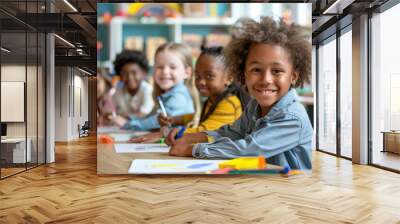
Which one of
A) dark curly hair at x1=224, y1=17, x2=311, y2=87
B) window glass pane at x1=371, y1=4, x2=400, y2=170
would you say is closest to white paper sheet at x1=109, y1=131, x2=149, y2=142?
dark curly hair at x1=224, y1=17, x2=311, y2=87

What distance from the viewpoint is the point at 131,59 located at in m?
5.78

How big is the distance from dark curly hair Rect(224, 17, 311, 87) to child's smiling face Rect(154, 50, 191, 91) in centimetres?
63

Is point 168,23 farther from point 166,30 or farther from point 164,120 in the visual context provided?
point 164,120

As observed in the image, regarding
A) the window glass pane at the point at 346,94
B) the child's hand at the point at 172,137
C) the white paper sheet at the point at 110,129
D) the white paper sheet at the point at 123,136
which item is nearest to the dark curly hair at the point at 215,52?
the child's hand at the point at 172,137

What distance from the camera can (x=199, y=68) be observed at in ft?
18.9

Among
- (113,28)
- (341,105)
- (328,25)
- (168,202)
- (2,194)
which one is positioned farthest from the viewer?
(341,105)

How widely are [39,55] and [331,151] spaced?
644 centimetres

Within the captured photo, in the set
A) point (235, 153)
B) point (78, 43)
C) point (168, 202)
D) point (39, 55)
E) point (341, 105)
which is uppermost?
point (78, 43)

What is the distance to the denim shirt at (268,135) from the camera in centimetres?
566

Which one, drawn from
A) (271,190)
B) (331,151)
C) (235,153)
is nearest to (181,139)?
(235,153)

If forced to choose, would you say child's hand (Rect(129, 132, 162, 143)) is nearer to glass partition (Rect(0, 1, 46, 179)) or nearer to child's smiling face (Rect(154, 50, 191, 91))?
child's smiling face (Rect(154, 50, 191, 91))

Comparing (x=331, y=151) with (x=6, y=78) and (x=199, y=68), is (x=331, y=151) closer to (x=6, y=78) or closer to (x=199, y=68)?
(x=199, y=68)

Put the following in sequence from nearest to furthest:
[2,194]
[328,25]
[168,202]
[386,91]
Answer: [168,202]
[2,194]
[386,91]
[328,25]

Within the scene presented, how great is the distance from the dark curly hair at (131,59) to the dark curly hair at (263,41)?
111 centimetres
